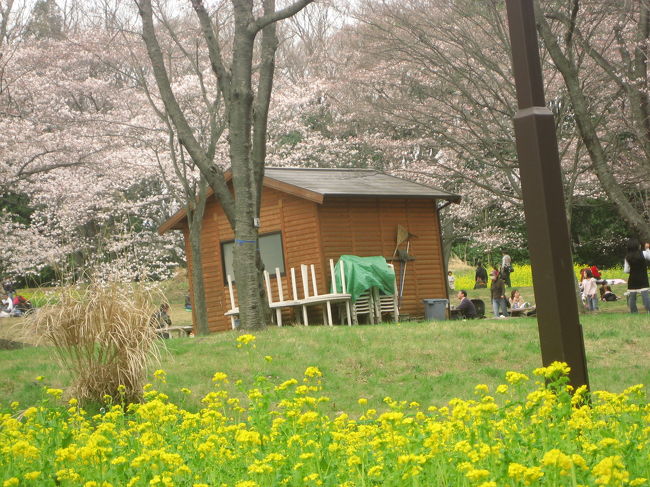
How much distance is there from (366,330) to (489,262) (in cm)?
2620

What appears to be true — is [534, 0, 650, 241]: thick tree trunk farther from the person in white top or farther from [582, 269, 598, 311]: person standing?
the person in white top

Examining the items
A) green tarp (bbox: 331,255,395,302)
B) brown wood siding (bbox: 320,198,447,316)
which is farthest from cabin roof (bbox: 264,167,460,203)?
green tarp (bbox: 331,255,395,302)

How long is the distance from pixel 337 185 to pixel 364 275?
309 cm

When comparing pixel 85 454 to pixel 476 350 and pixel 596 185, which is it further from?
pixel 596 185

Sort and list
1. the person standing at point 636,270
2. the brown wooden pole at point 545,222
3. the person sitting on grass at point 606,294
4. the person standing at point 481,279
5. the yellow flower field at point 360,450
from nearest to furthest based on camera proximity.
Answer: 1. the yellow flower field at point 360,450
2. the brown wooden pole at point 545,222
3. the person standing at point 636,270
4. the person sitting on grass at point 606,294
5. the person standing at point 481,279

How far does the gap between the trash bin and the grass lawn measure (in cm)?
745

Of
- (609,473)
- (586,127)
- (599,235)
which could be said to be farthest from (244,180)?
(599,235)

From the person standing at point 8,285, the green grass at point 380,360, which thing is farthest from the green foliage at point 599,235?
the person standing at point 8,285

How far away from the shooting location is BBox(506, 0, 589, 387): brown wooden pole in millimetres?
5258

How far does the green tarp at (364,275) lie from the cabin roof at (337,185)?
1643mm

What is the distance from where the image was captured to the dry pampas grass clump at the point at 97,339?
922cm

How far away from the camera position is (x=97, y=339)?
30.1ft

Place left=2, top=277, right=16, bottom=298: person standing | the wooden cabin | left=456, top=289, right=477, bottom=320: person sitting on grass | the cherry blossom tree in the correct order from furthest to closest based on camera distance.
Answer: left=2, top=277, right=16, bottom=298: person standing
left=456, top=289, right=477, bottom=320: person sitting on grass
the wooden cabin
the cherry blossom tree

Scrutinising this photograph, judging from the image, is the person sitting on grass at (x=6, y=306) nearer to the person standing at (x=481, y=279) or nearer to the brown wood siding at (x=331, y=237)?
the brown wood siding at (x=331, y=237)
